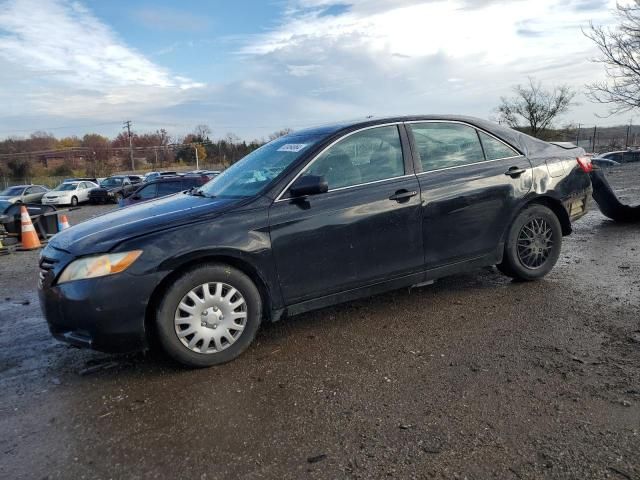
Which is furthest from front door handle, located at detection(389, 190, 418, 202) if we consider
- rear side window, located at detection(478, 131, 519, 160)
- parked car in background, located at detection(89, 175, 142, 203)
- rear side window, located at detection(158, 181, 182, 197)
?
parked car in background, located at detection(89, 175, 142, 203)

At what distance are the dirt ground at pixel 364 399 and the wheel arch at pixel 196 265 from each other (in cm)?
37

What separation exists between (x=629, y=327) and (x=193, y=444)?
3307 mm

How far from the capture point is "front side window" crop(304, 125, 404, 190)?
3959mm

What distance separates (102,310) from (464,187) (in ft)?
10.0

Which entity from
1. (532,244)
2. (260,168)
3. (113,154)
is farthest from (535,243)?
(113,154)

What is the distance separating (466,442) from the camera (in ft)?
8.21

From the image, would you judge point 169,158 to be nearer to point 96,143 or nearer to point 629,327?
point 96,143

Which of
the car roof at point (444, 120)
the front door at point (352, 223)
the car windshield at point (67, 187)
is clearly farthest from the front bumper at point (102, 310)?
the car windshield at point (67, 187)

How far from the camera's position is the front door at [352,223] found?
3.71 meters

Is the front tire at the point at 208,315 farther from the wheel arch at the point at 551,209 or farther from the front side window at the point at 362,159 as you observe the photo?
the wheel arch at the point at 551,209

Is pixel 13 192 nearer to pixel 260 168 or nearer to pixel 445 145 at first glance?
pixel 260 168

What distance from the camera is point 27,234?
33.0ft

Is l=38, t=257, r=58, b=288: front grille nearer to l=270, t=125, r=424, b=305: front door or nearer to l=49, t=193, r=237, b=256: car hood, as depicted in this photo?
l=49, t=193, r=237, b=256: car hood

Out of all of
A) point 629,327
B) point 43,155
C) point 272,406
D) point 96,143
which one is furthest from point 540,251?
point 96,143
